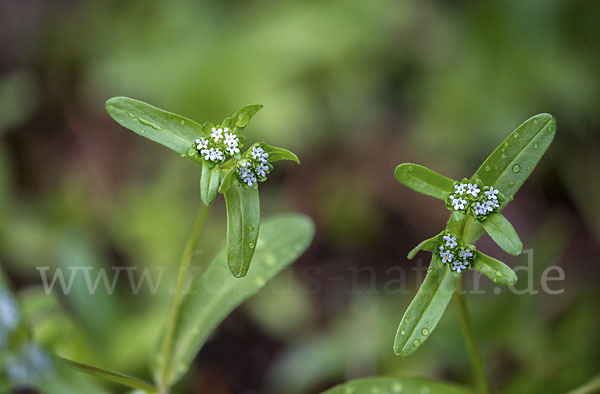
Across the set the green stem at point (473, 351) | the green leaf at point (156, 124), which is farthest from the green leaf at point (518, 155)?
the green leaf at point (156, 124)

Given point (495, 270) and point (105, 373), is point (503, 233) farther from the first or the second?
point (105, 373)

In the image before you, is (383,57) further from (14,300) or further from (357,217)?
(14,300)

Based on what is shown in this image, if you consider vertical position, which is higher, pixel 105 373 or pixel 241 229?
pixel 241 229

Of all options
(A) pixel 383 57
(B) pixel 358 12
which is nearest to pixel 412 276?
(A) pixel 383 57

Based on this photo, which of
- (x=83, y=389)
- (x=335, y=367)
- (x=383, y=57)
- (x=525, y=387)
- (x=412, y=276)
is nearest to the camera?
(x=83, y=389)

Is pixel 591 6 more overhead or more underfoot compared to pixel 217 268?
more overhead

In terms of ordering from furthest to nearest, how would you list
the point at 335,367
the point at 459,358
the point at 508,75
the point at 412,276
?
the point at 508,75 < the point at 412,276 < the point at 335,367 < the point at 459,358

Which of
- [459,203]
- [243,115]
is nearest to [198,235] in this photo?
[243,115]

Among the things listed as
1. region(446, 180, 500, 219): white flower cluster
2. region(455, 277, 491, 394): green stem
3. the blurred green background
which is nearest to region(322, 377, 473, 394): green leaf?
region(455, 277, 491, 394): green stem
